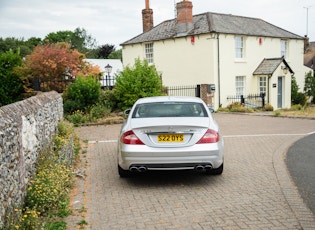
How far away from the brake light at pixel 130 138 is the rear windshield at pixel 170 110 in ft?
2.34

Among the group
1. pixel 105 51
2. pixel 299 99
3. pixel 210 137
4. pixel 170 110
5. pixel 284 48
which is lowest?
pixel 299 99

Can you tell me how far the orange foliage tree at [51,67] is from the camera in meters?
17.0

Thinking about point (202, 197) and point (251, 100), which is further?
point (251, 100)

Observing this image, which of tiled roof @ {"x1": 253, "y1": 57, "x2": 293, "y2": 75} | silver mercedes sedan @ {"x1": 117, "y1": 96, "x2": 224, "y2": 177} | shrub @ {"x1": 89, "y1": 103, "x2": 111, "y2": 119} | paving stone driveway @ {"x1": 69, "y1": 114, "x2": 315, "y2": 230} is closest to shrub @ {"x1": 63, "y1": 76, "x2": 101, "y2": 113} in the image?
shrub @ {"x1": 89, "y1": 103, "x2": 111, "y2": 119}

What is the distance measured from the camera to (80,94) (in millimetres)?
15984

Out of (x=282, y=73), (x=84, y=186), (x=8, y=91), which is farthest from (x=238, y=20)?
(x=84, y=186)

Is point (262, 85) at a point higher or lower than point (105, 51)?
lower

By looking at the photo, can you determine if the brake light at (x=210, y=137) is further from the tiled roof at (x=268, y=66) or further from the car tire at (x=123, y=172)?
the tiled roof at (x=268, y=66)

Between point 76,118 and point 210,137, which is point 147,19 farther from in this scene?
point 210,137

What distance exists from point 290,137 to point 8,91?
536 inches

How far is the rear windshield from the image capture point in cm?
666

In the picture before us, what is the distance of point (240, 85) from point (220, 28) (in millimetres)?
4336

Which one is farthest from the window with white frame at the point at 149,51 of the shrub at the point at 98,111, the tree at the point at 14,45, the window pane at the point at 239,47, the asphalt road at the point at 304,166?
the tree at the point at 14,45

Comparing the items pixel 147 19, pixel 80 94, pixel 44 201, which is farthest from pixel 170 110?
pixel 147 19
